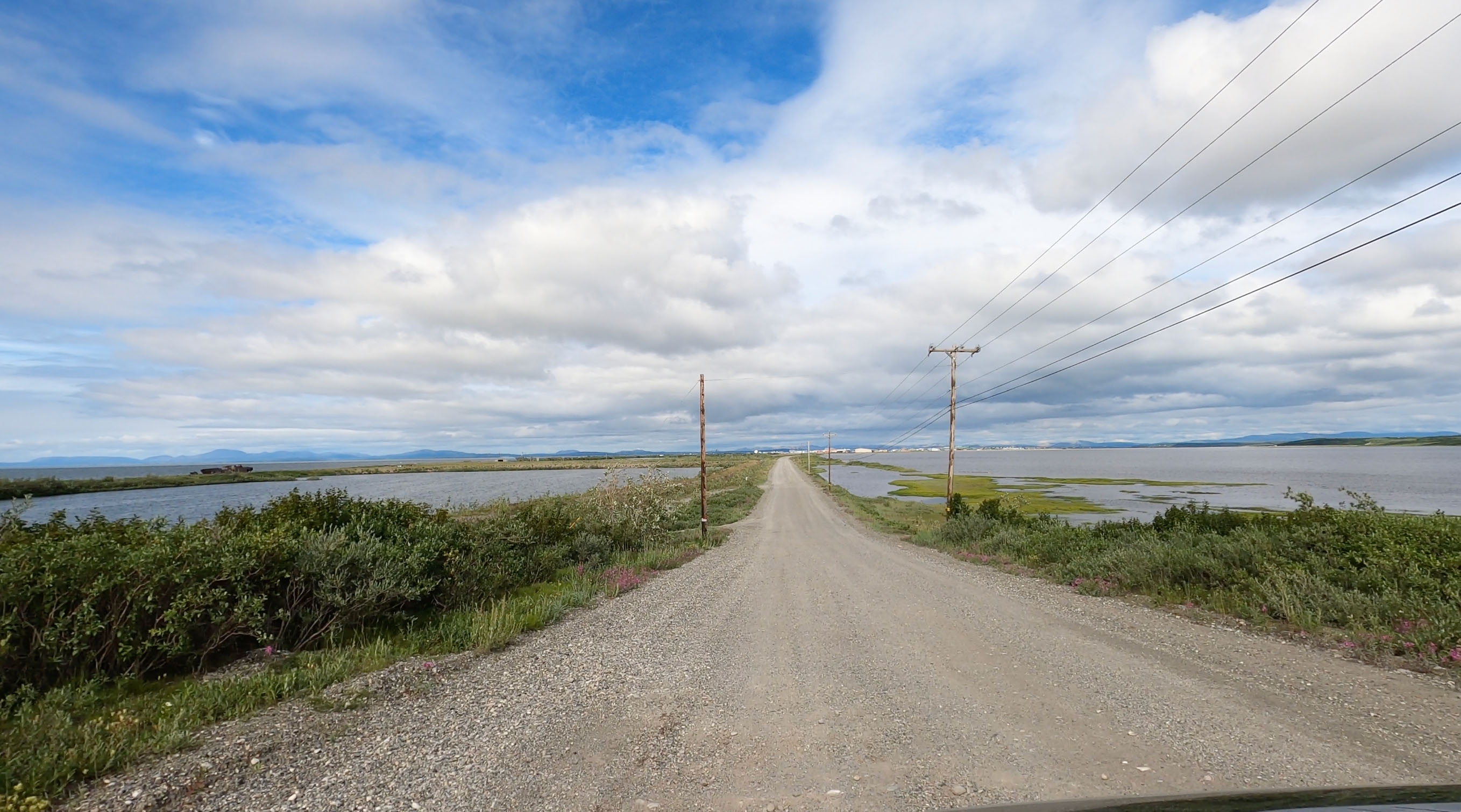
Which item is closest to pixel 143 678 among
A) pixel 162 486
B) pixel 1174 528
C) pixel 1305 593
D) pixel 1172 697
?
pixel 1172 697

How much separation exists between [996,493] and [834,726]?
64.1m

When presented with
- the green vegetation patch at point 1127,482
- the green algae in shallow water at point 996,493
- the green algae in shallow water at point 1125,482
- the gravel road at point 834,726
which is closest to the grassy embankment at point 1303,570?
the gravel road at point 834,726

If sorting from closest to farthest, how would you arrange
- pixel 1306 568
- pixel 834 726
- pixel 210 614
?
pixel 834 726, pixel 210 614, pixel 1306 568

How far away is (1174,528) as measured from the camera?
15094 mm

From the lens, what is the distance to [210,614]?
7871 millimetres

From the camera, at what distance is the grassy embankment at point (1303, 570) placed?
8008mm

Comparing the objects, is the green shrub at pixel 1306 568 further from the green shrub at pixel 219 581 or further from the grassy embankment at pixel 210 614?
the green shrub at pixel 219 581

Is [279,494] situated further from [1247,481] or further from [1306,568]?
[1247,481]

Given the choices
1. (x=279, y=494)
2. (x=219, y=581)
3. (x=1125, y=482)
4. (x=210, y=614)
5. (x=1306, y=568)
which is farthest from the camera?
(x=1125, y=482)

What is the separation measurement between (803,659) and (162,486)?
114144 mm

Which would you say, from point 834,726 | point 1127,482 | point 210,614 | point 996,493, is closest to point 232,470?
point 996,493

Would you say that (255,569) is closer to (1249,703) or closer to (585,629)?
(585,629)

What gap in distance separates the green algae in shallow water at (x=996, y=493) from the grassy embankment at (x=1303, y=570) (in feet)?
65.6

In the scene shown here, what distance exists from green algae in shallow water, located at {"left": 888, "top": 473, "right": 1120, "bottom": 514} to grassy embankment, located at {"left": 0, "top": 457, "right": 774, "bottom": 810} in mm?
28964
